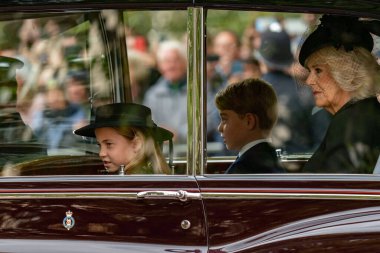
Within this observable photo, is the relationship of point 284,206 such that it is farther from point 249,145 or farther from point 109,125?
point 109,125

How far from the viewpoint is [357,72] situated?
170 inches

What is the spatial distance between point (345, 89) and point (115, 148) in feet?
3.12

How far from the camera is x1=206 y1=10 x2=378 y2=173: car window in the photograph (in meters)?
4.16

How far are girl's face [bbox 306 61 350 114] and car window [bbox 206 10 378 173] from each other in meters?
0.02

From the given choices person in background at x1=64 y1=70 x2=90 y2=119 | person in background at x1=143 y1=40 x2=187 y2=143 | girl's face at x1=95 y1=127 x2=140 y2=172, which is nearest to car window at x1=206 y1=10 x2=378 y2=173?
person in background at x1=143 y1=40 x2=187 y2=143

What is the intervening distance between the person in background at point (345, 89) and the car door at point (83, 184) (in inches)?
23.7

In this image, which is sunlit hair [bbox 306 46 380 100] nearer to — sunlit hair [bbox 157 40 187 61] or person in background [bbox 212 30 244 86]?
person in background [bbox 212 30 244 86]

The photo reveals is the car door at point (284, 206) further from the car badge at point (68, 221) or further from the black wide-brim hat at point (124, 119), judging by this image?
the car badge at point (68, 221)

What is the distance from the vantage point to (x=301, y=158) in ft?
14.0

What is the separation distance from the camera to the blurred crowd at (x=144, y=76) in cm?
420

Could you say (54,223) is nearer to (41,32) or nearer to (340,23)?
(41,32)

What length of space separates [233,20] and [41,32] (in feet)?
2.48

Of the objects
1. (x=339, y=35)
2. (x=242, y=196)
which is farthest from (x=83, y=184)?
(x=339, y=35)

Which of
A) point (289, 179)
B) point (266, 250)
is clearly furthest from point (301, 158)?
point (266, 250)
